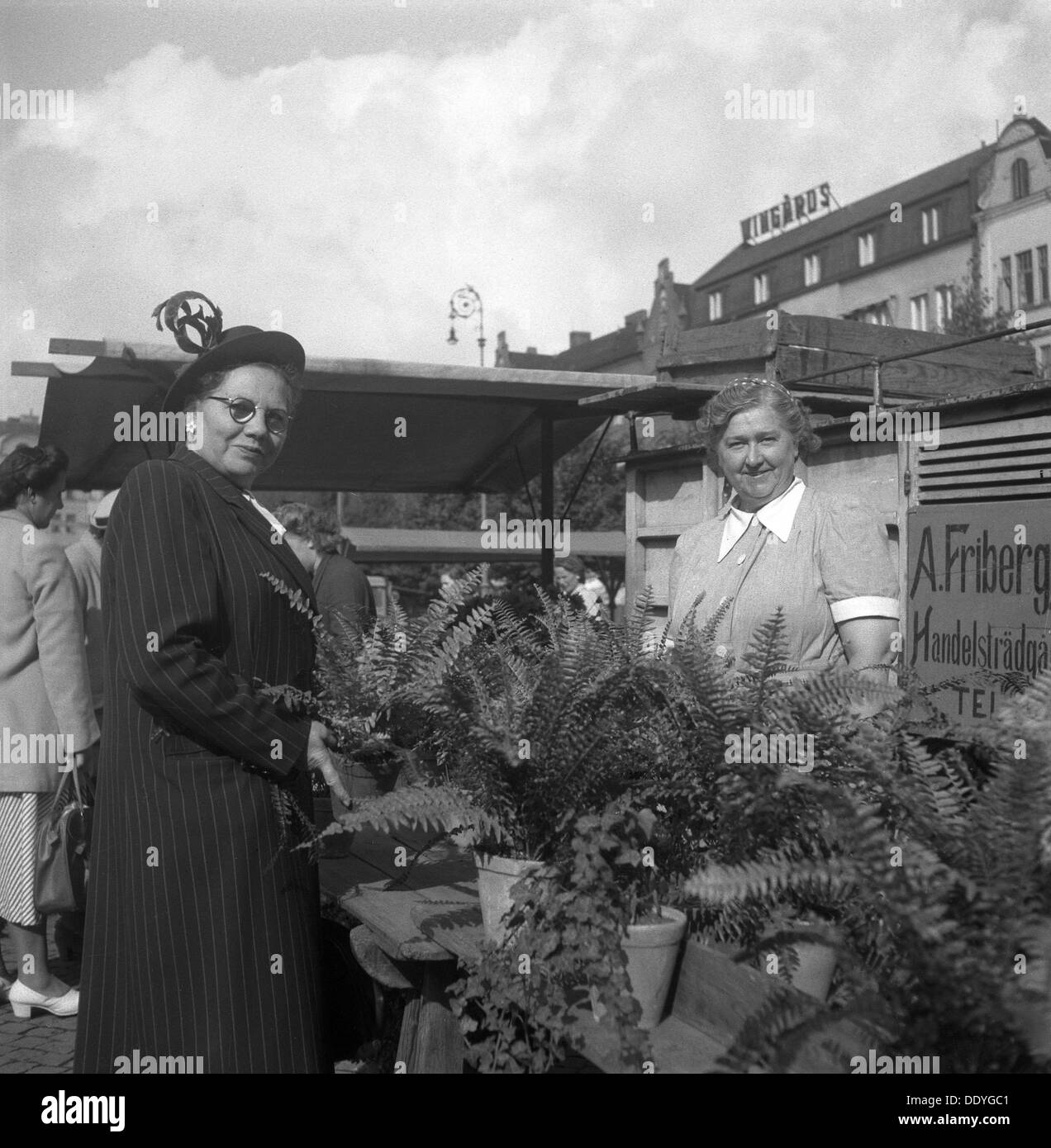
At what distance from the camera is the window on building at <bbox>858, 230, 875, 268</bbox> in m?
46.2

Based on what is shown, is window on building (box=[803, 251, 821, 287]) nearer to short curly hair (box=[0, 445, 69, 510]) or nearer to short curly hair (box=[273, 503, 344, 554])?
short curly hair (box=[273, 503, 344, 554])

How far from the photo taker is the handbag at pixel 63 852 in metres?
4.32

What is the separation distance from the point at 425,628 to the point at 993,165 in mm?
42217

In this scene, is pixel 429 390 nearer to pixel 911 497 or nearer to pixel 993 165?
pixel 911 497

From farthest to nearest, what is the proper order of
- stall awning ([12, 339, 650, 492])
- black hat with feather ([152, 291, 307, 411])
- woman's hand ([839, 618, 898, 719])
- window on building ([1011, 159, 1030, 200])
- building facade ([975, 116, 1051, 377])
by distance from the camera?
window on building ([1011, 159, 1030, 200])
building facade ([975, 116, 1051, 377])
stall awning ([12, 339, 650, 492])
woman's hand ([839, 618, 898, 719])
black hat with feather ([152, 291, 307, 411])

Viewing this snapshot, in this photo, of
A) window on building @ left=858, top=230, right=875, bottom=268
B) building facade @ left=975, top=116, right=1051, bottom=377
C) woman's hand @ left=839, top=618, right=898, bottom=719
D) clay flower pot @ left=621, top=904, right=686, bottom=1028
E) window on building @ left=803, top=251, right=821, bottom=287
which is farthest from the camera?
window on building @ left=803, top=251, right=821, bottom=287

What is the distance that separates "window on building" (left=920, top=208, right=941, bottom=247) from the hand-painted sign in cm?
4057

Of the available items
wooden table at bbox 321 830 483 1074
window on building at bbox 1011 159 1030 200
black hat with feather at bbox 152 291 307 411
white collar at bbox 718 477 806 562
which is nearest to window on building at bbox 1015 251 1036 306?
window on building at bbox 1011 159 1030 200

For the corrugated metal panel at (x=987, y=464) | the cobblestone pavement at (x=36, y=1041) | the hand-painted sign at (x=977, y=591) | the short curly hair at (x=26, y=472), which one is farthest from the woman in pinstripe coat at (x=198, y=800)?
the corrugated metal panel at (x=987, y=464)

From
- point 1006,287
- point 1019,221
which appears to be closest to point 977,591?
point 1006,287

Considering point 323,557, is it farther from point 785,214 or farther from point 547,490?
point 785,214

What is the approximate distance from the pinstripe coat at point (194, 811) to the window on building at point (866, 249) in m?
47.3

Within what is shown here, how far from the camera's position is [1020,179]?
3847 cm
